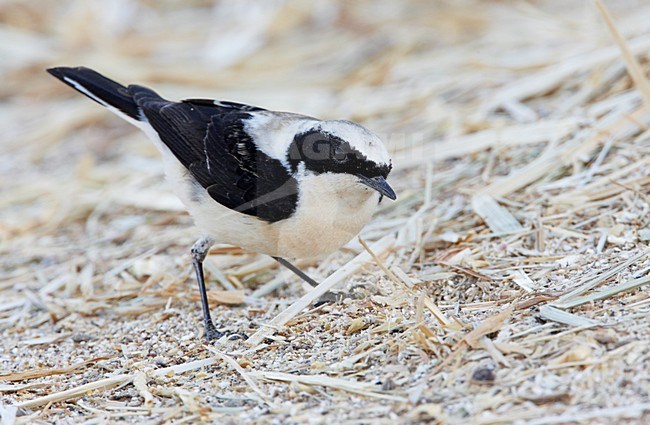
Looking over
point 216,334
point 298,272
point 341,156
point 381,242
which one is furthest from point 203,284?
point 341,156

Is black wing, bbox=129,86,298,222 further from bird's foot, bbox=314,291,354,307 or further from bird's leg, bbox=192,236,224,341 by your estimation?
bird's foot, bbox=314,291,354,307

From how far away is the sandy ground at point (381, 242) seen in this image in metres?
3.55

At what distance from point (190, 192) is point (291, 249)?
0.77 m

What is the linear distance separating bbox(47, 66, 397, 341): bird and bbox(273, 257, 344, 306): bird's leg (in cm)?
1

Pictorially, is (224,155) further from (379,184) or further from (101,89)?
(101,89)

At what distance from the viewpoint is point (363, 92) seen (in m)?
8.20

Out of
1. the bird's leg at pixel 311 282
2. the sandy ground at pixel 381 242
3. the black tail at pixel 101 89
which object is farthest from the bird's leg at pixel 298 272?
the black tail at pixel 101 89

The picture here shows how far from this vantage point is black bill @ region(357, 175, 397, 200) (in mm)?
4152

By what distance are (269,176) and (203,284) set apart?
2.74 feet

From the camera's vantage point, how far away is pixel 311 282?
4977 millimetres

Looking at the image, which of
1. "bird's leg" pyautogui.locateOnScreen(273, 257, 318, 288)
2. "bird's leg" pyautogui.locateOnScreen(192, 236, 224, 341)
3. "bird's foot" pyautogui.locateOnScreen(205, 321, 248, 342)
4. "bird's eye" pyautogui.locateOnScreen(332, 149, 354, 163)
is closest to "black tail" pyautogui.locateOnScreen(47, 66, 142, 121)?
"bird's leg" pyautogui.locateOnScreen(192, 236, 224, 341)

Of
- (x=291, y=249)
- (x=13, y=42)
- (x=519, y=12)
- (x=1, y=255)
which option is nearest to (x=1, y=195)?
(x=1, y=255)

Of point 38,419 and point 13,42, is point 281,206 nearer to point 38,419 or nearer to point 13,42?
point 38,419

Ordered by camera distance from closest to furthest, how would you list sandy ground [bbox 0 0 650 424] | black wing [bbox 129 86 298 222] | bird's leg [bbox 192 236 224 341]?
1. sandy ground [bbox 0 0 650 424]
2. black wing [bbox 129 86 298 222]
3. bird's leg [bbox 192 236 224 341]
